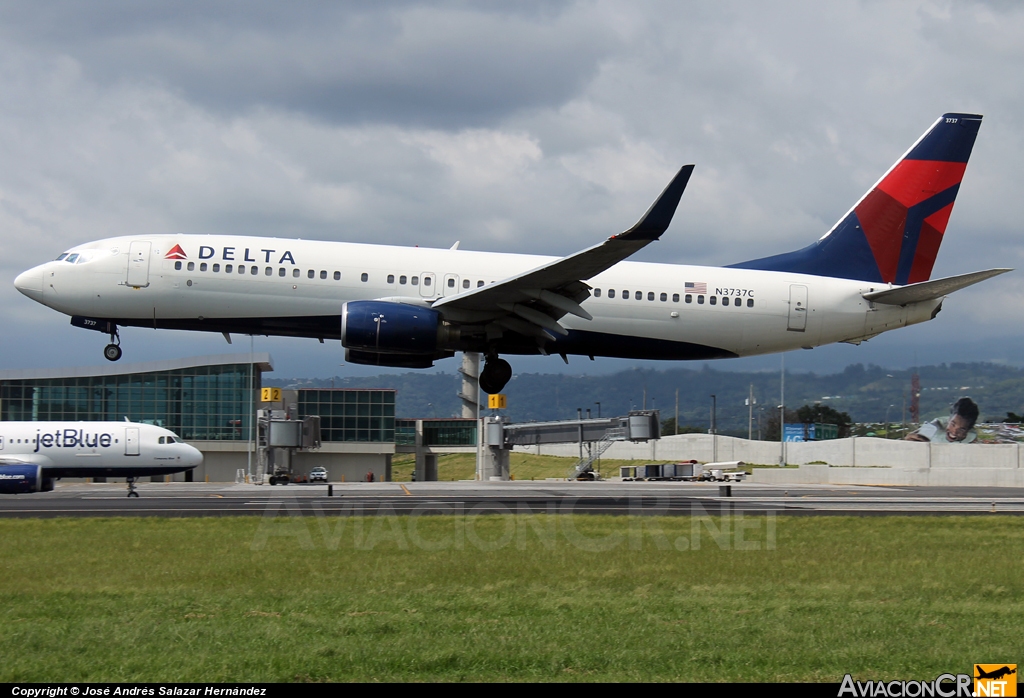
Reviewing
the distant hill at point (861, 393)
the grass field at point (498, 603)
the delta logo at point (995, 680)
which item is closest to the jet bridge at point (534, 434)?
the distant hill at point (861, 393)

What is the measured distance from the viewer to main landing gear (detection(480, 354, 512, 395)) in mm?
30734

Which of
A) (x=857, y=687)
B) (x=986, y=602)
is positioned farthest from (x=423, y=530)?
(x=857, y=687)

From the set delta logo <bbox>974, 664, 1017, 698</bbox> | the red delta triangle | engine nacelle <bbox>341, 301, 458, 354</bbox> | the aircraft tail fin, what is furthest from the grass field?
the red delta triangle

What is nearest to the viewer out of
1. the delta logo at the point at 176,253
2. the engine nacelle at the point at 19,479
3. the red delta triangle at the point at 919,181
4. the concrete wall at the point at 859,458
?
the delta logo at the point at 176,253

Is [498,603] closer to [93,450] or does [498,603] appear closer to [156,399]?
[93,450]

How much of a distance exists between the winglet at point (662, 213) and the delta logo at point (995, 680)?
49.9 ft

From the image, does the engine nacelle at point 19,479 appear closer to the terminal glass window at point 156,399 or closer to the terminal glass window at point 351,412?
the terminal glass window at point 156,399

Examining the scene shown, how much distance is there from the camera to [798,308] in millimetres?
30828

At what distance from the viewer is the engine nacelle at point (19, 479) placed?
3762 centimetres

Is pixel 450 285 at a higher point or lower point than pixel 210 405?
higher

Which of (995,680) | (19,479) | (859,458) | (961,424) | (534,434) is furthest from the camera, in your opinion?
(961,424)

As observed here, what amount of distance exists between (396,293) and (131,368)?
73.6 m

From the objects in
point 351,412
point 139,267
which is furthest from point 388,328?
point 351,412

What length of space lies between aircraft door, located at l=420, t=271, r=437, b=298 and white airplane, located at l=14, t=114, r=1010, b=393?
0.04 meters
